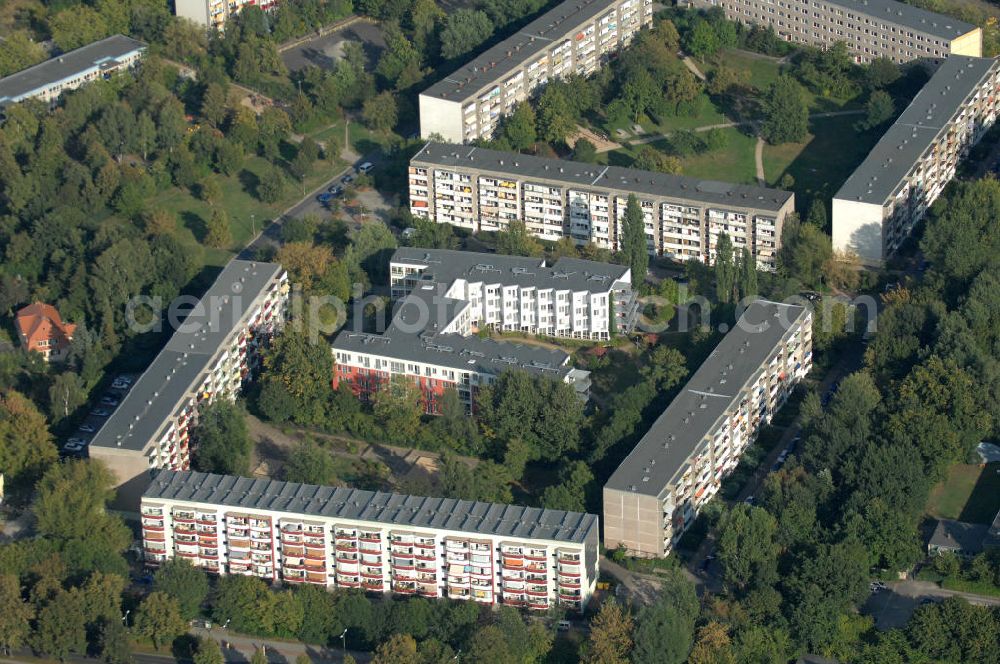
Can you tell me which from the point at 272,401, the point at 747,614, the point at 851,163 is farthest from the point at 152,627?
the point at 851,163

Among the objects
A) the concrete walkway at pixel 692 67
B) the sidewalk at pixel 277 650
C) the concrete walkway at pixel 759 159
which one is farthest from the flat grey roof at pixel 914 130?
the sidewalk at pixel 277 650

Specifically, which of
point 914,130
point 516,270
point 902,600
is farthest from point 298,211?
point 902,600

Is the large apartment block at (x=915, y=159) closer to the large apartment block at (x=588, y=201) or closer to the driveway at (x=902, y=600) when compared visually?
the large apartment block at (x=588, y=201)

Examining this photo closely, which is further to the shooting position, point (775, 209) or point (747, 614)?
point (775, 209)

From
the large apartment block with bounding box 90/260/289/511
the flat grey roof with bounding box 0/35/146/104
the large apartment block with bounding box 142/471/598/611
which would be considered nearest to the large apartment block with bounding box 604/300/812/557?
the large apartment block with bounding box 142/471/598/611

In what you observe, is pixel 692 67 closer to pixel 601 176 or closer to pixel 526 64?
pixel 526 64

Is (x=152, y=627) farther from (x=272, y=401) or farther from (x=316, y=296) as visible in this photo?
(x=316, y=296)

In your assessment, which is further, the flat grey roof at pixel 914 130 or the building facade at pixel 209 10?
the building facade at pixel 209 10
